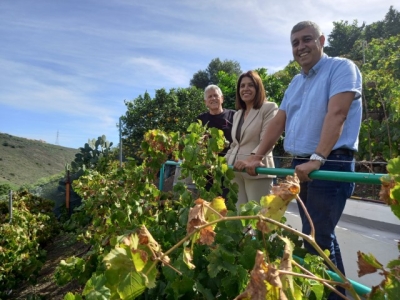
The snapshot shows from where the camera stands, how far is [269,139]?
8.16 feet

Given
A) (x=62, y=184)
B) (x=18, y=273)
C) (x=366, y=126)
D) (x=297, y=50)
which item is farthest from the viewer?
(x=62, y=184)

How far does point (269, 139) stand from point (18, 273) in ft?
12.4

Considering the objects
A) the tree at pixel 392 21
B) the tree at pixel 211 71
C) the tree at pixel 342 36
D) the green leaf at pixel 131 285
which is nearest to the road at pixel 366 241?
the green leaf at pixel 131 285

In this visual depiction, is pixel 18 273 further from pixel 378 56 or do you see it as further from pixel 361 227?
pixel 378 56

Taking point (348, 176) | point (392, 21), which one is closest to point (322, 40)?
point (348, 176)

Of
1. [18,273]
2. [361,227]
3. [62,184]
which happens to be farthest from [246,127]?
[62,184]

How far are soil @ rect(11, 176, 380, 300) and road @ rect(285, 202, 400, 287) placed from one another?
0.88 m

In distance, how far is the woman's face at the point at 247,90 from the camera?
3.03 m

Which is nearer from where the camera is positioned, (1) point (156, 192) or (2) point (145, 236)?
(2) point (145, 236)

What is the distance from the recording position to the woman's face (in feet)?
9.95

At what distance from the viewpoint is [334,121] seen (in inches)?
75.1

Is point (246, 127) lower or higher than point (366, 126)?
lower

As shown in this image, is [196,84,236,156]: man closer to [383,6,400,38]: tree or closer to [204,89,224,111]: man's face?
[204,89,224,111]: man's face

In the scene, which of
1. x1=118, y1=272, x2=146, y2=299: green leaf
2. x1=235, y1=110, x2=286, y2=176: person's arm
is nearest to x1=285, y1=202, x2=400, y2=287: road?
x1=235, y1=110, x2=286, y2=176: person's arm
